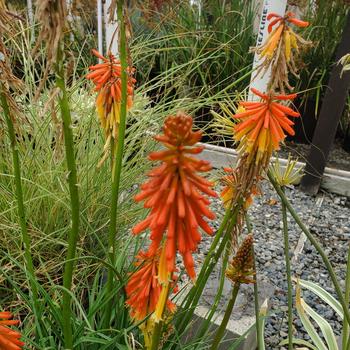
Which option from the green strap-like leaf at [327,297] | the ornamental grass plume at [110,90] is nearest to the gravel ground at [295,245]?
the green strap-like leaf at [327,297]

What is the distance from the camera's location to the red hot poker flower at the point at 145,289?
79cm

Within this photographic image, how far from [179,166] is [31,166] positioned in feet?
4.16

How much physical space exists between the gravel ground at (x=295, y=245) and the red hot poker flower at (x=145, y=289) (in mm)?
687

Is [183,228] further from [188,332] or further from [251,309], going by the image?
[251,309]

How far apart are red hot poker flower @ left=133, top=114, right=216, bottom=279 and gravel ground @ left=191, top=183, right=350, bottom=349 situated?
1034mm

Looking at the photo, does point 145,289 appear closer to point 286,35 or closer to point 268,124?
point 268,124

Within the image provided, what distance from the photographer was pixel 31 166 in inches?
64.1

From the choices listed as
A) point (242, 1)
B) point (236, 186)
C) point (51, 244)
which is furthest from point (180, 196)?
point (242, 1)

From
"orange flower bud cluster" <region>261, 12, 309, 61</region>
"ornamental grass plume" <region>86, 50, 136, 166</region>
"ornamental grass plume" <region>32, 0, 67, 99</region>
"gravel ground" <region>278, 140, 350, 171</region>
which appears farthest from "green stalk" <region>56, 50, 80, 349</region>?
"gravel ground" <region>278, 140, 350, 171</region>

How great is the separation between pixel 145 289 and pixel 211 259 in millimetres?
143

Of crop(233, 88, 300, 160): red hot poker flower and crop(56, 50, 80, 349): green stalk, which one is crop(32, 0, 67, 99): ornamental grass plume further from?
crop(233, 88, 300, 160): red hot poker flower

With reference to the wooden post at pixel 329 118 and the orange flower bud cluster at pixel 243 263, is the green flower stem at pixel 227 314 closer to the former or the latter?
the orange flower bud cluster at pixel 243 263

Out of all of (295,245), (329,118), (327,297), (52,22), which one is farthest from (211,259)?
(329,118)

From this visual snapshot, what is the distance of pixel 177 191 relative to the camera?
49cm
